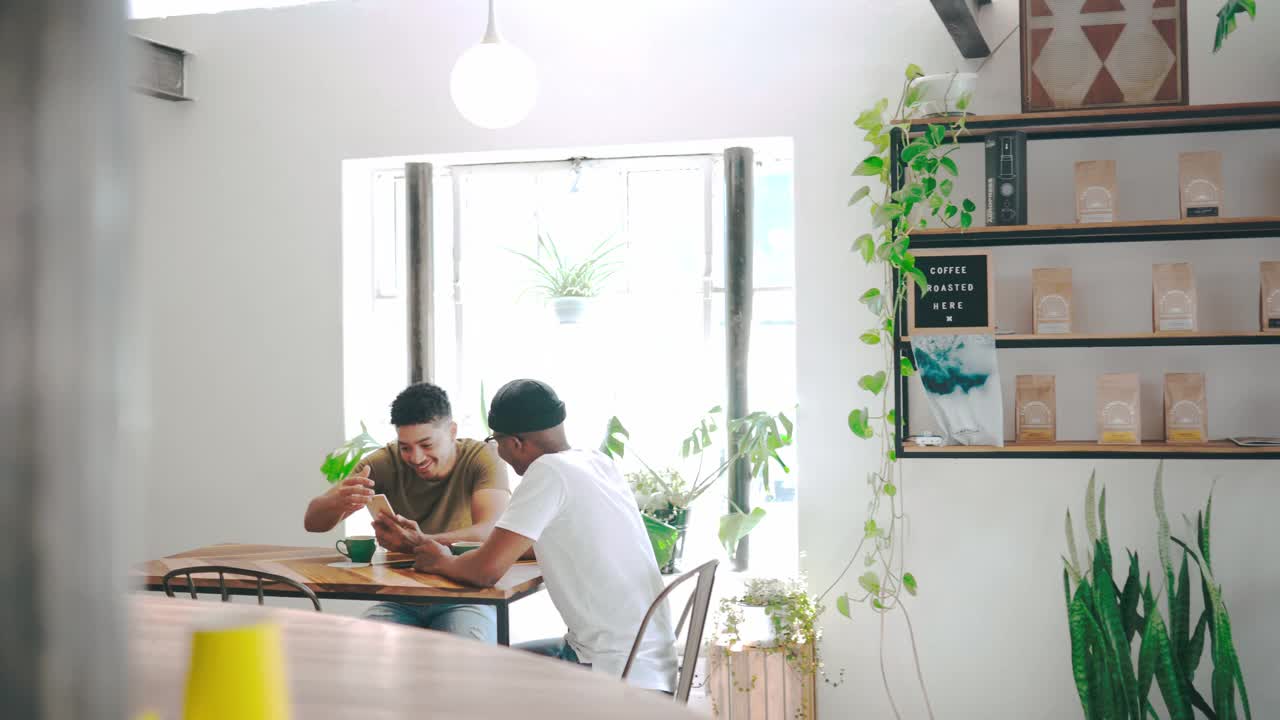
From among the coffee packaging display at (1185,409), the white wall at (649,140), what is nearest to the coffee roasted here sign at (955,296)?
the white wall at (649,140)

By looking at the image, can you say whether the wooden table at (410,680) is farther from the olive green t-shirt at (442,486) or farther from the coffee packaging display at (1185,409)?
the coffee packaging display at (1185,409)

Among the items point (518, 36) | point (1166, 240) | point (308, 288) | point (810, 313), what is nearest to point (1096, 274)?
point (1166, 240)

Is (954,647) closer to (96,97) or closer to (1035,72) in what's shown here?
(1035,72)

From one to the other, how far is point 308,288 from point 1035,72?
3.26 metres

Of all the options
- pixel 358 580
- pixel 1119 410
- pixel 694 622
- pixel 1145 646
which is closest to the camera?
pixel 694 622

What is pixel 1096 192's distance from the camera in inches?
147

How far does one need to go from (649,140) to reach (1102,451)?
220cm

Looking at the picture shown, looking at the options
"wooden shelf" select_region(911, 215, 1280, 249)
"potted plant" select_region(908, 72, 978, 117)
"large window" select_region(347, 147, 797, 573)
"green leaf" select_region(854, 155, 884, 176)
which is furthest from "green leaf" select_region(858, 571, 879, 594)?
"potted plant" select_region(908, 72, 978, 117)

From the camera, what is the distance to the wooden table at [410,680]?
0.92 m

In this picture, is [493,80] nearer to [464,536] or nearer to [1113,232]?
[464,536]

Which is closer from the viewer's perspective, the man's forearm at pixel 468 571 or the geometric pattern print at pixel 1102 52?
the man's forearm at pixel 468 571

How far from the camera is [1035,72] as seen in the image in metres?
3.74

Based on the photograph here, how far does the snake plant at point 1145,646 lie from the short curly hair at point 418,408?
7.44ft

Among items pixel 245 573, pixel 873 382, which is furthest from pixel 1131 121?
pixel 245 573
